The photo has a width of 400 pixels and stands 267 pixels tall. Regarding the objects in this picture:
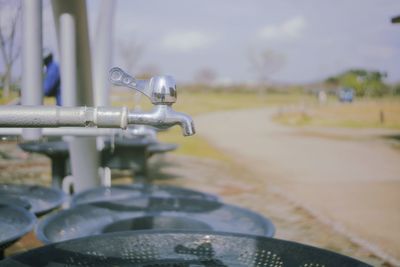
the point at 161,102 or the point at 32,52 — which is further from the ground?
the point at 32,52

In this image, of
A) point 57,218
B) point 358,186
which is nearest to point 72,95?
point 57,218

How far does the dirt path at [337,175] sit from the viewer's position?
15.4ft

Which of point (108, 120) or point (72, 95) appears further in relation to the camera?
point (72, 95)

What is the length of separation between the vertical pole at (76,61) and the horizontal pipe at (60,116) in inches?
77.9

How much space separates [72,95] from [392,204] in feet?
13.3

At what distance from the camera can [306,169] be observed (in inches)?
320

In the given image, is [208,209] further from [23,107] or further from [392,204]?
[392,204]

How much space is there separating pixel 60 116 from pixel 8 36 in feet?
5.34

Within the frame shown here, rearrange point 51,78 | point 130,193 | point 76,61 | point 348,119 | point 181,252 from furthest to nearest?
point 348,119 < point 51,78 < point 76,61 < point 130,193 < point 181,252

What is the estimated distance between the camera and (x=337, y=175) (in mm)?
7637

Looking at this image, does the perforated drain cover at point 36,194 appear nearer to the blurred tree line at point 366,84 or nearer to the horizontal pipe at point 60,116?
the horizontal pipe at point 60,116

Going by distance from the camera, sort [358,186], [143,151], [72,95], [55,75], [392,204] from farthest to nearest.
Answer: [358,186]
[392,204]
[143,151]
[55,75]
[72,95]

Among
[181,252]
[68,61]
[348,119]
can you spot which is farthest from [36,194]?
[348,119]

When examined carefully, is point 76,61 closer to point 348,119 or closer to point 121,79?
point 121,79
